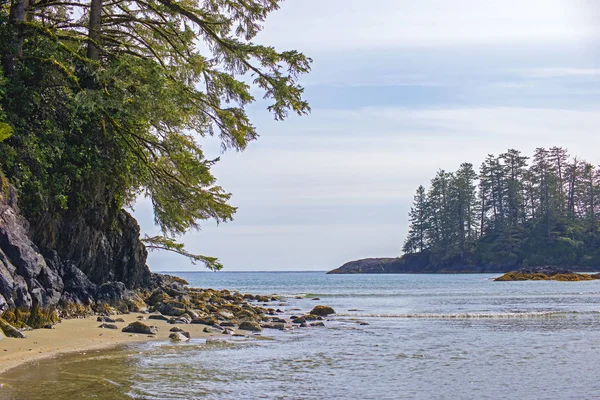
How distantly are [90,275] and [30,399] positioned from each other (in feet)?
37.9

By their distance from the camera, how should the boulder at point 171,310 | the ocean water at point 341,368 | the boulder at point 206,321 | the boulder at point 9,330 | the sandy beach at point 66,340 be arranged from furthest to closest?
the boulder at point 171,310 → the boulder at point 206,321 → the boulder at point 9,330 → the sandy beach at point 66,340 → the ocean water at point 341,368

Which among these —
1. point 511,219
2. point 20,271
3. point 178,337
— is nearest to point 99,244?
point 20,271

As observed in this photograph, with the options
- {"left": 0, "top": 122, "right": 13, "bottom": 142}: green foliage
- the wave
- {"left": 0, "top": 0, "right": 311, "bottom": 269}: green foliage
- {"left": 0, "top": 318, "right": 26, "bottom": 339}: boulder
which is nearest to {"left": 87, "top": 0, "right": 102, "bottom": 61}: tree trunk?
{"left": 0, "top": 0, "right": 311, "bottom": 269}: green foliage

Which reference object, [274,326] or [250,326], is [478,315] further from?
[250,326]

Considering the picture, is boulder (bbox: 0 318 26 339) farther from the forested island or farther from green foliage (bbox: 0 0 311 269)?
the forested island

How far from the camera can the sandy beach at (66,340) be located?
10148 millimetres

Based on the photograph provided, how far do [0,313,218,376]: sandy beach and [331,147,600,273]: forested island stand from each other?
85130 millimetres

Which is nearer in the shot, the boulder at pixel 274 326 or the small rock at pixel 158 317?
the small rock at pixel 158 317

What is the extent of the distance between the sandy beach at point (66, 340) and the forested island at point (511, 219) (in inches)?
3352

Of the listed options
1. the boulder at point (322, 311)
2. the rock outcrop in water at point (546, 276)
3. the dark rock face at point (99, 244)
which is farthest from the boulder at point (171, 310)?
the rock outcrop in water at point (546, 276)

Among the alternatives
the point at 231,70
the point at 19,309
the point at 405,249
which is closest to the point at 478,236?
the point at 405,249

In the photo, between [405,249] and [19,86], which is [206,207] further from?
[405,249]

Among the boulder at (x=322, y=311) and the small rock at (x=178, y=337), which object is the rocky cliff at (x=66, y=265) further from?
the boulder at (x=322, y=311)

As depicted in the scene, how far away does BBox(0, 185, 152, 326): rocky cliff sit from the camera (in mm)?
12633
